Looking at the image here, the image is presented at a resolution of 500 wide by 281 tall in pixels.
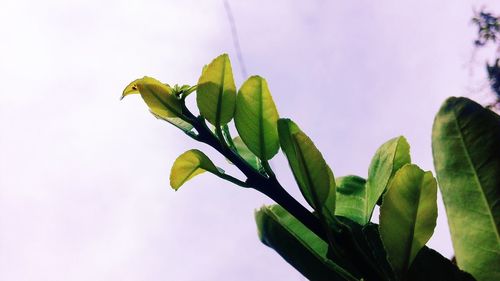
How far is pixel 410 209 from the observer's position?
2.22 feet

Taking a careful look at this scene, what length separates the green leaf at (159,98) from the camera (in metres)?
0.84

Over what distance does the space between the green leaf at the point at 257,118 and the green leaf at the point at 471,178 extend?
0.28 meters

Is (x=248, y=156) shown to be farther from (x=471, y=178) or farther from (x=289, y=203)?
(x=471, y=178)

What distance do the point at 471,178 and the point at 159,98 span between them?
21.4 inches

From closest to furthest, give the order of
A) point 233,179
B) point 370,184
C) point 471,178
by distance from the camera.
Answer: point 471,178 < point 233,179 < point 370,184

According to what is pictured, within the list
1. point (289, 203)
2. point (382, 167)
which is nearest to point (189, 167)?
point (289, 203)

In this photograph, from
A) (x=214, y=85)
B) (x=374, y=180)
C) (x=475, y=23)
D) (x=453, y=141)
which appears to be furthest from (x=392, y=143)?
(x=475, y=23)

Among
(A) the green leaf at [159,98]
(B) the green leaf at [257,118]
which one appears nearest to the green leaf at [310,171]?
(B) the green leaf at [257,118]

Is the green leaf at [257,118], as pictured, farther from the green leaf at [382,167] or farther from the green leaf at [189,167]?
the green leaf at [382,167]

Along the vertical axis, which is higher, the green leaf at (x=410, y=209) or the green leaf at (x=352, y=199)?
the green leaf at (x=352, y=199)

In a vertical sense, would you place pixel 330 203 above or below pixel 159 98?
below

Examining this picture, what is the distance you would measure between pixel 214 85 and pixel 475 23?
8872 mm

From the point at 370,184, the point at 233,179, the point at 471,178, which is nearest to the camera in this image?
the point at 471,178

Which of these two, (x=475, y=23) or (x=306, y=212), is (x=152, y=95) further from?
(x=475, y=23)
